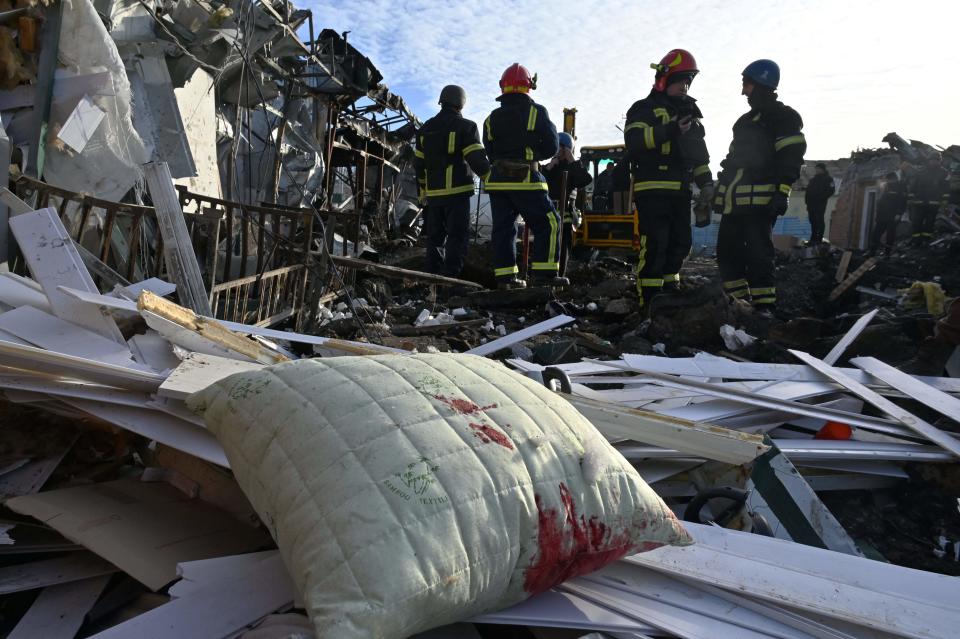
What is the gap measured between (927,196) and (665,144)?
28.9ft

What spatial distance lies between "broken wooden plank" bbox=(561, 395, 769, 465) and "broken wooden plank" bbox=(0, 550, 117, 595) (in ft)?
4.58

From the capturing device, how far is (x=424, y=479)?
44.2 inches

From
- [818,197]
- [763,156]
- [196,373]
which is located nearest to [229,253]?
[196,373]

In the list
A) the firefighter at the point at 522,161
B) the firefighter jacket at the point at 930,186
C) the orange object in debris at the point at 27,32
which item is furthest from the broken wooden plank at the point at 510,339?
the firefighter jacket at the point at 930,186

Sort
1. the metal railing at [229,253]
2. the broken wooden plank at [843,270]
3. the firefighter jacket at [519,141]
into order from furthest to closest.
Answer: the broken wooden plank at [843,270] → the firefighter jacket at [519,141] → the metal railing at [229,253]

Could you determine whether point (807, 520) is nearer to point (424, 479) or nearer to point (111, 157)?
point (424, 479)

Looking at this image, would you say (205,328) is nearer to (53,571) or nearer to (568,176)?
(53,571)

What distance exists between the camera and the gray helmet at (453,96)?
598cm

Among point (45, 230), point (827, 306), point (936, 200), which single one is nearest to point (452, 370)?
point (45, 230)

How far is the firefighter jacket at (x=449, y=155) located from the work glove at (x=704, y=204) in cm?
196

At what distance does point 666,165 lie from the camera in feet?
17.4

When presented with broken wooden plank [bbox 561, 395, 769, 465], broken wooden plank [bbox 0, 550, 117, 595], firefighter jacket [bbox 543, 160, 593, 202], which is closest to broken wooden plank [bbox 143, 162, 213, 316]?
broken wooden plank [bbox 0, 550, 117, 595]

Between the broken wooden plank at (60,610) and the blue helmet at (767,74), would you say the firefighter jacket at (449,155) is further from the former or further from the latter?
the broken wooden plank at (60,610)

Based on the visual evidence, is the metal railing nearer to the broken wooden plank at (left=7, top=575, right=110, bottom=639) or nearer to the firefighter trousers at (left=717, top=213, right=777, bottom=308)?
the broken wooden plank at (left=7, top=575, right=110, bottom=639)
